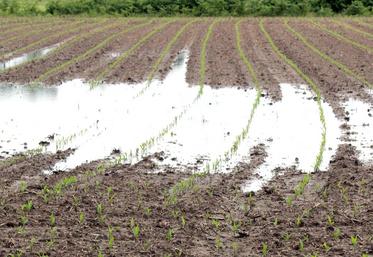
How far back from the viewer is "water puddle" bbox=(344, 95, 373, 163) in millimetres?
9656

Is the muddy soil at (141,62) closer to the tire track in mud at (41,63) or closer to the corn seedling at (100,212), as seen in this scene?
the tire track in mud at (41,63)

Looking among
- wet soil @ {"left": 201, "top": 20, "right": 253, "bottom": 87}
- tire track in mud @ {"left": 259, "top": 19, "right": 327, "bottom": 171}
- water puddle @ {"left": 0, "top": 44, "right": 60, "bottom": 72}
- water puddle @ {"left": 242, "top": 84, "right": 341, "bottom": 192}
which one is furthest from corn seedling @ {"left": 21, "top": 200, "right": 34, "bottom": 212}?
water puddle @ {"left": 0, "top": 44, "right": 60, "bottom": 72}

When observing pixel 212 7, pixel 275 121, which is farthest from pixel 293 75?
pixel 212 7

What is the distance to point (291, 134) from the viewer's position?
10852mm

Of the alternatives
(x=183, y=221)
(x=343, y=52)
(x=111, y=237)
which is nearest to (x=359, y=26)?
(x=343, y=52)

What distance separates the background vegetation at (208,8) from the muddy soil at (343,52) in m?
10.6

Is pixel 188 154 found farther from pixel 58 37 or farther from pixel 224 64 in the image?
pixel 58 37

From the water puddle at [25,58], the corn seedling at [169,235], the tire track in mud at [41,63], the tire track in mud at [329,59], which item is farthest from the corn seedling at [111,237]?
the water puddle at [25,58]

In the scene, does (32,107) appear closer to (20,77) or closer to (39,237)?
(20,77)

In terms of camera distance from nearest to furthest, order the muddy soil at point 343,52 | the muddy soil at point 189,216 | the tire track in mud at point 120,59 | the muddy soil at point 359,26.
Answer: the muddy soil at point 189,216 < the tire track in mud at point 120,59 < the muddy soil at point 343,52 < the muddy soil at point 359,26

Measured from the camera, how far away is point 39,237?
642cm

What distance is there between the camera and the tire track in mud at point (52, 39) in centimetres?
2197

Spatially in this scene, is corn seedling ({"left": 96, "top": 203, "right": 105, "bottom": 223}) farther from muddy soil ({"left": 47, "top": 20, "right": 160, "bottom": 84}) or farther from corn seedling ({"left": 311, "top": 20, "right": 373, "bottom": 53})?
corn seedling ({"left": 311, "top": 20, "right": 373, "bottom": 53})

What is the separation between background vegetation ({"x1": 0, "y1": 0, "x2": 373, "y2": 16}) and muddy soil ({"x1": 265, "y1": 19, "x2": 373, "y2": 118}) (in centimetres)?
1499
